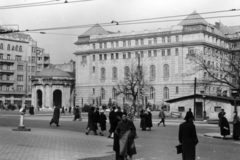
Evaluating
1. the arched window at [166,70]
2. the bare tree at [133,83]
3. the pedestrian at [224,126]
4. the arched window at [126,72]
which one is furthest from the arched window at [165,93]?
the pedestrian at [224,126]

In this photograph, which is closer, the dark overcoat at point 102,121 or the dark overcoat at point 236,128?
the dark overcoat at point 236,128

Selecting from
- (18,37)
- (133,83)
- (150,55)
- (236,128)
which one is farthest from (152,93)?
(236,128)

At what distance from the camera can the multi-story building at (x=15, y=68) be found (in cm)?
10400

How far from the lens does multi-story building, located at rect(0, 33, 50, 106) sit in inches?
4094

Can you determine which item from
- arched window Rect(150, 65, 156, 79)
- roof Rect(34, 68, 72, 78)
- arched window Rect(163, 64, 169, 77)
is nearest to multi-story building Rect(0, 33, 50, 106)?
roof Rect(34, 68, 72, 78)

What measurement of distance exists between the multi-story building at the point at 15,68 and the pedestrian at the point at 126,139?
304 ft

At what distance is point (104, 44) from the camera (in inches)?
3819

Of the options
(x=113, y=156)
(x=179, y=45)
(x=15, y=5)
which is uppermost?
(x=179, y=45)

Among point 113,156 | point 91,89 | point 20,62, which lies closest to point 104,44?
point 91,89

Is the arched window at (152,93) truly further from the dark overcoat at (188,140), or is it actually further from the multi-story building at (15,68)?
the dark overcoat at (188,140)

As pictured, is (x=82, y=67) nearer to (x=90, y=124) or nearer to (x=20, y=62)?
(x=20, y=62)

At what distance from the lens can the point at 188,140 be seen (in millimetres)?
10500

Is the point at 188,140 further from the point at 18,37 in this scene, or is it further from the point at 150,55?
the point at 18,37

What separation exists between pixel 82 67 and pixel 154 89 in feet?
69.3
